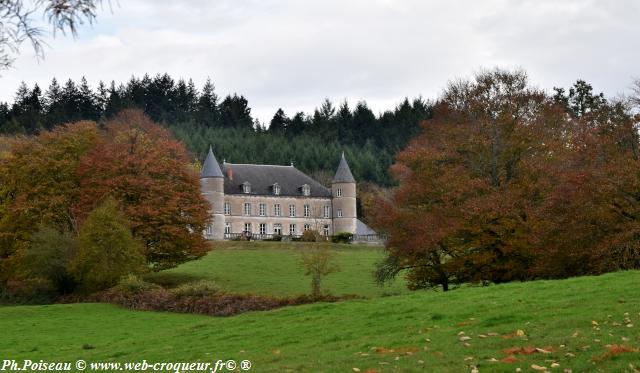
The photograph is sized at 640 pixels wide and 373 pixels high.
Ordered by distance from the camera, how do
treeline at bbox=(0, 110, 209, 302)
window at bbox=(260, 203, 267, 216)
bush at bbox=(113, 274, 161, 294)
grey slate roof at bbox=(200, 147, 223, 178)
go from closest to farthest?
1. bush at bbox=(113, 274, 161, 294)
2. treeline at bbox=(0, 110, 209, 302)
3. grey slate roof at bbox=(200, 147, 223, 178)
4. window at bbox=(260, 203, 267, 216)

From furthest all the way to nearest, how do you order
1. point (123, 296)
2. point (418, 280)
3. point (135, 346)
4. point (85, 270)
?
point (85, 270) < point (123, 296) < point (418, 280) < point (135, 346)

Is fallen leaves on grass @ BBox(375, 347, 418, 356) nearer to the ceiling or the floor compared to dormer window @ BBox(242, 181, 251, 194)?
nearer to the floor

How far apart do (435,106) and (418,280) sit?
782cm

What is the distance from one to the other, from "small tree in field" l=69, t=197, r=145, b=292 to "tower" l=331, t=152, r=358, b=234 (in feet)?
158

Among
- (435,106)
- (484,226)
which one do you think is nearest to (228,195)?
(435,106)

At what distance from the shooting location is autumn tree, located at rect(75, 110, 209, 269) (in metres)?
44.8

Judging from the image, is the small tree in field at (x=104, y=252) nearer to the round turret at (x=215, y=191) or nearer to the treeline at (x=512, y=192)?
the treeline at (x=512, y=192)

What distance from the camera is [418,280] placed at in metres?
33.8

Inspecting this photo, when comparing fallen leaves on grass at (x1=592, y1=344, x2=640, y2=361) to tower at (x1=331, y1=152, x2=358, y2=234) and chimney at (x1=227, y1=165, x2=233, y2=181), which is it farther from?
chimney at (x1=227, y1=165, x2=233, y2=181)

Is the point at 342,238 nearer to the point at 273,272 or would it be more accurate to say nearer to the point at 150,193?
the point at 273,272

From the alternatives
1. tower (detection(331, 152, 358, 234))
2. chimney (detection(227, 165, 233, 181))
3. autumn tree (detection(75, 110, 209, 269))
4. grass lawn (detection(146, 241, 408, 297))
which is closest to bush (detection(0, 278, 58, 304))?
autumn tree (detection(75, 110, 209, 269))

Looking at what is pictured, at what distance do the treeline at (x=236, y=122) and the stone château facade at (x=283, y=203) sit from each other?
20.9 metres

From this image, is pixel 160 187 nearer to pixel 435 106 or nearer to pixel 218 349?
pixel 435 106

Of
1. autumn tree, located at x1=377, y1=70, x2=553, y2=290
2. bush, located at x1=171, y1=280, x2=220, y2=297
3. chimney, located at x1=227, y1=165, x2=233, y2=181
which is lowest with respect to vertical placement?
bush, located at x1=171, y1=280, x2=220, y2=297
